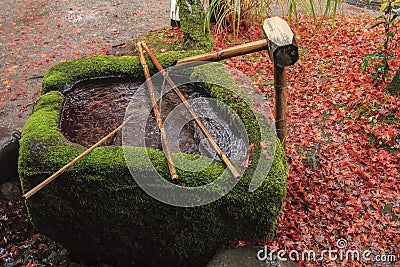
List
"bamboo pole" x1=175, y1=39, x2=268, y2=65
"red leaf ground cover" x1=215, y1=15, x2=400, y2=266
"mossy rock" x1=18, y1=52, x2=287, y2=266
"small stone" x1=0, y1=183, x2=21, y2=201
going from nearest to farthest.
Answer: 1. "mossy rock" x1=18, y1=52, x2=287, y2=266
2. "bamboo pole" x1=175, y1=39, x2=268, y2=65
3. "red leaf ground cover" x1=215, y1=15, x2=400, y2=266
4. "small stone" x1=0, y1=183, x2=21, y2=201

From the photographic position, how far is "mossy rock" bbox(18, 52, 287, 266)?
2398 mm

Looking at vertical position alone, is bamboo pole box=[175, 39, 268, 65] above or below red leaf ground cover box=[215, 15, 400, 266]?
above

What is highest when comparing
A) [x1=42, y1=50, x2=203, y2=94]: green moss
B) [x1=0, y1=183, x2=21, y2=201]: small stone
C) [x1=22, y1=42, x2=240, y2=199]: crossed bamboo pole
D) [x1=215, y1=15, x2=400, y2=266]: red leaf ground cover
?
[x1=42, y1=50, x2=203, y2=94]: green moss

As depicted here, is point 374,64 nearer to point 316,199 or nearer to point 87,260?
point 316,199

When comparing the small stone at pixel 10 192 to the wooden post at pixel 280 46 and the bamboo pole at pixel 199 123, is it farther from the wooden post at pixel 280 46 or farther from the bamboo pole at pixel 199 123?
the wooden post at pixel 280 46

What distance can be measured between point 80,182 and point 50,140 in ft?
1.50

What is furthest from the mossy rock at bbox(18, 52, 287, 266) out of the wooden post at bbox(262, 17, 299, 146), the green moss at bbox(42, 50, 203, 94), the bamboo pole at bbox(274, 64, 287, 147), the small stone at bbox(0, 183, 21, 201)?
the small stone at bbox(0, 183, 21, 201)

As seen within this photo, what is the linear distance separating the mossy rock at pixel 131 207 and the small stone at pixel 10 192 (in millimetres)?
1110

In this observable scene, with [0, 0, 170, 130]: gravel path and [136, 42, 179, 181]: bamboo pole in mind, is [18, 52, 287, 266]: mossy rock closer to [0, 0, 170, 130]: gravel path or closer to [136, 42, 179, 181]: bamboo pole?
[136, 42, 179, 181]: bamboo pole

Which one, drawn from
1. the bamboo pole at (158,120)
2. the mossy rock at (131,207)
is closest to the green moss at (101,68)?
the bamboo pole at (158,120)

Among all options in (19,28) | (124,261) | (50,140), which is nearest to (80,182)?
(50,140)

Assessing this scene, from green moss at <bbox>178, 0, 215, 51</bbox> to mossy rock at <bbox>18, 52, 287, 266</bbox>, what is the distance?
239 cm

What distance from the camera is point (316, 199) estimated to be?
3.16 m

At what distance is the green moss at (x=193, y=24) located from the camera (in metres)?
5.05
